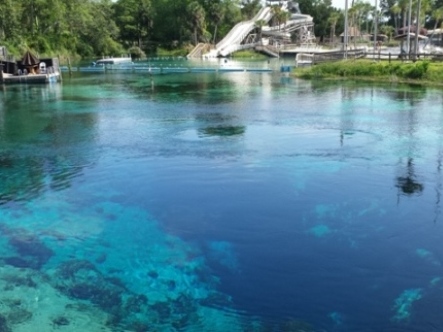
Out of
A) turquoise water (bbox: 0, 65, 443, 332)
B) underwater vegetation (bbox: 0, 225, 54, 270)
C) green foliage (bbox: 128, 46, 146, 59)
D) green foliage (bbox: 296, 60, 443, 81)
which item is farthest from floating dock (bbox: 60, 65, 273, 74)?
underwater vegetation (bbox: 0, 225, 54, 270)

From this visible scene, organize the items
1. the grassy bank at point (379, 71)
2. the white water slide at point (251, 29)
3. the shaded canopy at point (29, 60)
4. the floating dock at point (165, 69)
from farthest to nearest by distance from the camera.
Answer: the white water slide at point (251, 29) < the floating dock at point (165, 69) < the shaded canopy at point (29, 60) < the grassy bank at point (379, 71)

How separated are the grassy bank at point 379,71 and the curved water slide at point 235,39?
4356 centimetres

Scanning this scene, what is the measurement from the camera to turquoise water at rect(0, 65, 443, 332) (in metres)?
8.59

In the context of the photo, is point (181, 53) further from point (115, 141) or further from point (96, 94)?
point (115, 141)

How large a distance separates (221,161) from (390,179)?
546cm

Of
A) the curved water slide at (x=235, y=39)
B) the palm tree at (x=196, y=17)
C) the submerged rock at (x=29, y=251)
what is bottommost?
the submerged rock at (x=29, y=251)

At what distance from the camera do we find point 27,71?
46219 mm

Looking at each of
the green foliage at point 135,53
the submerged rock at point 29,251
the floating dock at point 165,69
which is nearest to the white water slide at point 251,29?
the green foliage at point 135,53

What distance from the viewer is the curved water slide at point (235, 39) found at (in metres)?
92.6

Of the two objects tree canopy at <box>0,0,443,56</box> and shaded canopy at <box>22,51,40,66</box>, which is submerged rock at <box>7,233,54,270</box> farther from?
tree canopy at <box>0,0,443,56</box>

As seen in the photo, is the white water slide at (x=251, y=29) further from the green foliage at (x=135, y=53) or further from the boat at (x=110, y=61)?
the boat at (x=110, y=61)

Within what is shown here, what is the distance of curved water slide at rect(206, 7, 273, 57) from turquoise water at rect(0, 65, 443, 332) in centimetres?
6927

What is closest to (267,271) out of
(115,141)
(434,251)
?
(434,251)

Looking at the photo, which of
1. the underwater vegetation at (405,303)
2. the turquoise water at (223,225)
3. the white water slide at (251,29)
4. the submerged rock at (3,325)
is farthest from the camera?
the white water slide at (251,29)
